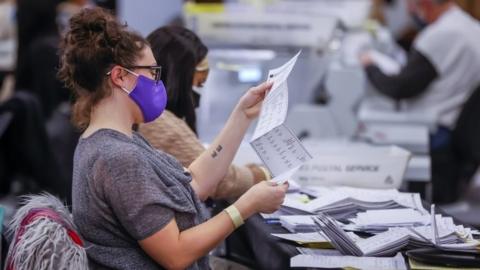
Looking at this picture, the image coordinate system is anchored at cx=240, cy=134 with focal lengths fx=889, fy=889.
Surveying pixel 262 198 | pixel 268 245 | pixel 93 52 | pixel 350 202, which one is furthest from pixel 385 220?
pixel 93 52

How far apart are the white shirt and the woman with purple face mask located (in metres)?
2.80

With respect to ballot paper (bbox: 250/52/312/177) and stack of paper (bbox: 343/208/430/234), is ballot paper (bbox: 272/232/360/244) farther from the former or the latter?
ballot paper (bbox: 250/52/312/177)

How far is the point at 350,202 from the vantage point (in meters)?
2.52

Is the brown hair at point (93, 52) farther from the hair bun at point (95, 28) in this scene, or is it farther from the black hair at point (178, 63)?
the black hair at point (178, 63)

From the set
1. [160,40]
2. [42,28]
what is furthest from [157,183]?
[42,28]

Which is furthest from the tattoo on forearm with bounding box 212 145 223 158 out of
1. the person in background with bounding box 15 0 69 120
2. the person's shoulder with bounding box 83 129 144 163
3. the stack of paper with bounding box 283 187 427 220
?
the person in background with bounding box 15 0 69 120

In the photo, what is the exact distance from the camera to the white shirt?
4691 millimetres

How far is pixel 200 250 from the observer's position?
79.5 inches

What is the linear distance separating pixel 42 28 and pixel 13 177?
94cm

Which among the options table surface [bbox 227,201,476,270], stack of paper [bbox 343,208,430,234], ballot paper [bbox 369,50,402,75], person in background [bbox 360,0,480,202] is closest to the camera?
table surface [bbox 227,201,476,270]

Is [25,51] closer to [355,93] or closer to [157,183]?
[355,93]

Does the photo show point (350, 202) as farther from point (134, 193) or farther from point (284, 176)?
point (134, 193)

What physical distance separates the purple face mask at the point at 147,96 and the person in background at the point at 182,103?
471mm

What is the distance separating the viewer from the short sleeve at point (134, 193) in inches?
76.6
